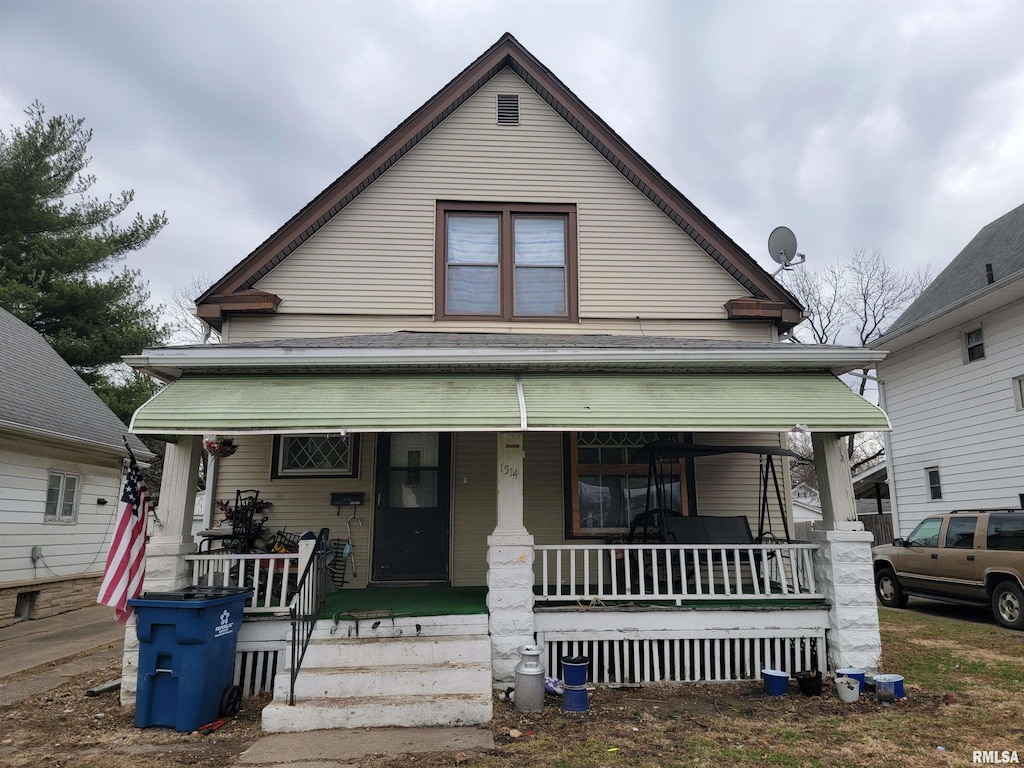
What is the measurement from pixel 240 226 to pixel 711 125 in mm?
35715

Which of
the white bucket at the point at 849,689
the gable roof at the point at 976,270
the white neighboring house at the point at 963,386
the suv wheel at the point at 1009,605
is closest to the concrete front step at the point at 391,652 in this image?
the white bucket at the point at 849,689

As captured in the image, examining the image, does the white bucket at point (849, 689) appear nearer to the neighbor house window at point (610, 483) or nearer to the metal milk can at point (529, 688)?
the metal milk can at point (529, 688)

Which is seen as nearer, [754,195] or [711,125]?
[711,125]

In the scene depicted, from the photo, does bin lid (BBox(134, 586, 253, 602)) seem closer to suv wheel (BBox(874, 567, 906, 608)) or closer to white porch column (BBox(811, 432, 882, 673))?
white porch column (BBox(811, 432, 882, 673))

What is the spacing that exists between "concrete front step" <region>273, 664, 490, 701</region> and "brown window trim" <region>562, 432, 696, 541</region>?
282 cm

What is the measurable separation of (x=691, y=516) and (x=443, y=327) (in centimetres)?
393

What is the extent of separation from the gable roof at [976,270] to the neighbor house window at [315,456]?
11.1 meters

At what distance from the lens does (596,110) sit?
8820mm

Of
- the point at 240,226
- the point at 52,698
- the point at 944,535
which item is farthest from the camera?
the point at 240,226

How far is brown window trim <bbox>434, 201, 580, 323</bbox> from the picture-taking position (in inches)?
330

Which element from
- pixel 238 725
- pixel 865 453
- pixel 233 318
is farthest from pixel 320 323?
pixel 865 453

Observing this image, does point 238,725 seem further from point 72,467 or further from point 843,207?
point 843,207

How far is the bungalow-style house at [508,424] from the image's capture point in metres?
5.67

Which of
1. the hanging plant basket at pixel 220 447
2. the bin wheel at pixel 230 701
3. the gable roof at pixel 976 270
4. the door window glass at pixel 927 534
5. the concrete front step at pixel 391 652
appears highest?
the gable roof at pixel 976 270
